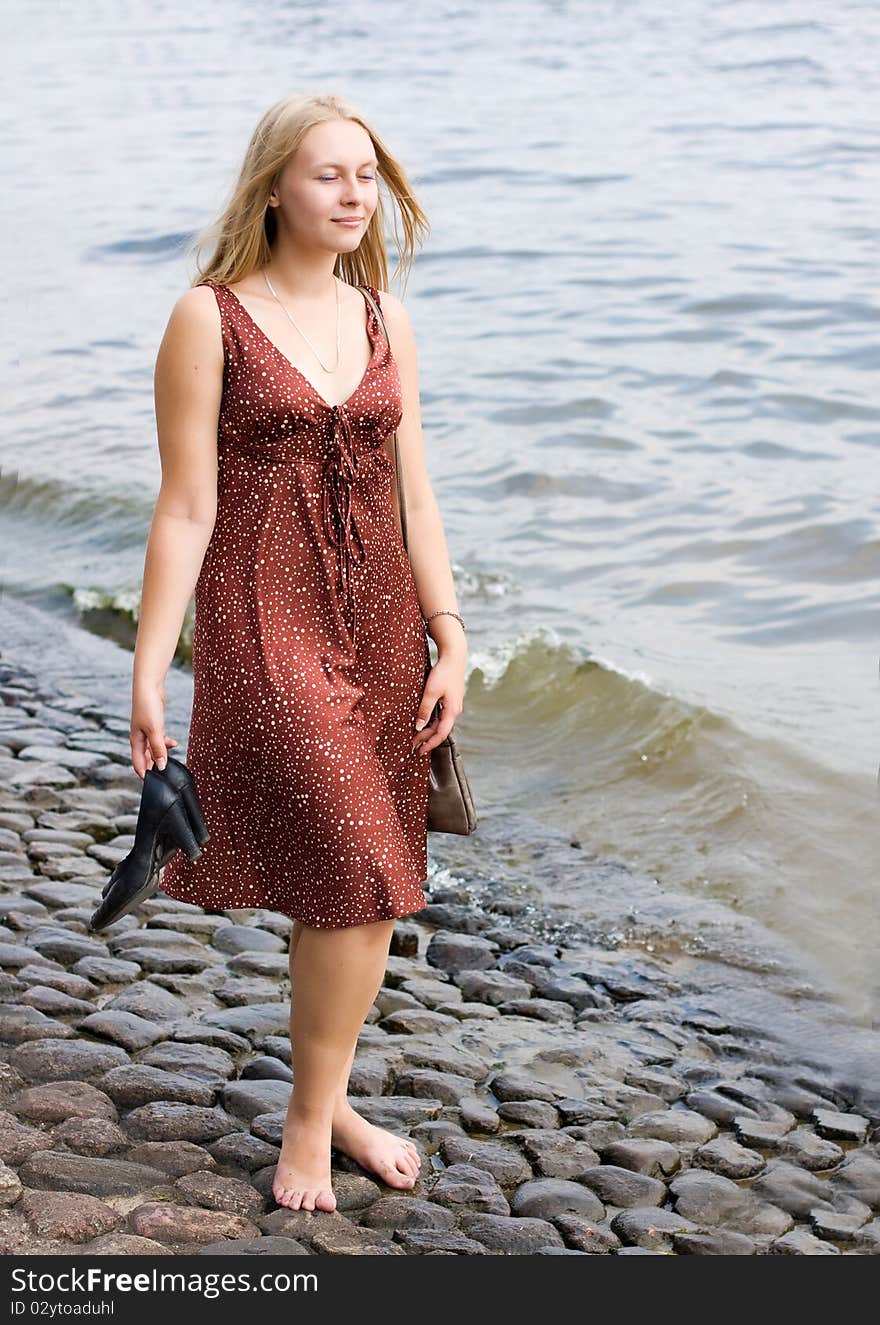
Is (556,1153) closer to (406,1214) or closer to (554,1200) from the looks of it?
(554,1200)

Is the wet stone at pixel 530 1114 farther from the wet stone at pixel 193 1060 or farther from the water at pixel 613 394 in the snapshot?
the water at pixel 613 394

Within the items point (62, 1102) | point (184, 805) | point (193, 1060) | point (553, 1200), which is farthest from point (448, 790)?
point (62, 1102)

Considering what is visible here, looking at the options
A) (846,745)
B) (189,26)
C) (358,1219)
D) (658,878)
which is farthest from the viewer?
(189,26)

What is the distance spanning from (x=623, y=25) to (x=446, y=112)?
4.96 metres

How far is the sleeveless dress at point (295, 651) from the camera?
301 centimetres

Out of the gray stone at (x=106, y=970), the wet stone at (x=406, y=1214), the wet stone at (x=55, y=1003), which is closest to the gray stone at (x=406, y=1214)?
the wet stone at (x=406, y=1214)

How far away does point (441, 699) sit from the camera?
3.26m

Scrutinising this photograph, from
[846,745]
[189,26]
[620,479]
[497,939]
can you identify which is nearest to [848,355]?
[620,479]

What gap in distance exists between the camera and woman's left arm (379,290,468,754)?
3.25 m

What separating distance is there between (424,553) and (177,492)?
21.6 inches

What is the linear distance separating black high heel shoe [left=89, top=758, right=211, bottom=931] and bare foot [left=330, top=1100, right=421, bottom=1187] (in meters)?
0.75

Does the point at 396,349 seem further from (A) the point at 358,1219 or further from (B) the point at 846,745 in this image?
(B) the point at 846,745

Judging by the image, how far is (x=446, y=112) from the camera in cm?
1991

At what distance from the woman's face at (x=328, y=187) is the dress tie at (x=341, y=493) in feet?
1.05
